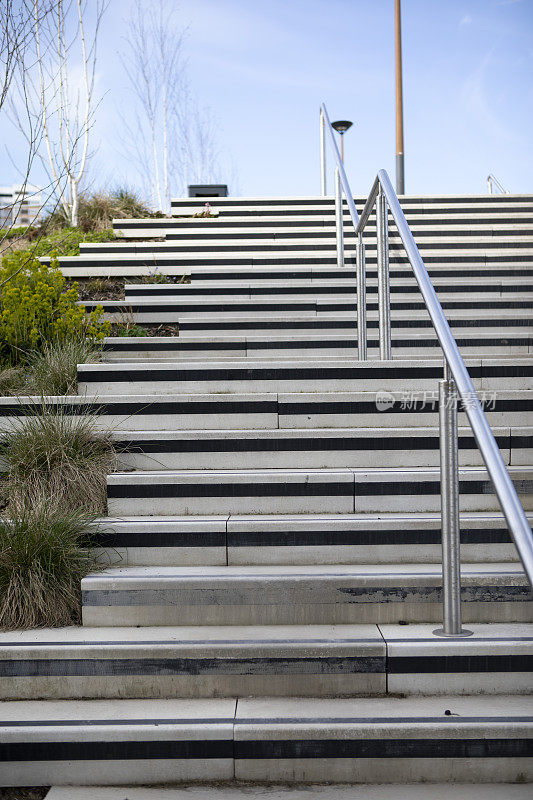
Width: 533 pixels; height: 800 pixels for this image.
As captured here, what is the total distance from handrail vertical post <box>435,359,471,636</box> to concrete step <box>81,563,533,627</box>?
0.18 m

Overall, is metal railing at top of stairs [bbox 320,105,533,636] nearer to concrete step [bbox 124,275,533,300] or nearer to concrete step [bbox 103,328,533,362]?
concrete step [bbox 103,328,533,362]

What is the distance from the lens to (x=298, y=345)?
14.2ft

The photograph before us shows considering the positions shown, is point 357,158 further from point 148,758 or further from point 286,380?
point 148,758

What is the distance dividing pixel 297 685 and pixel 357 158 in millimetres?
13607

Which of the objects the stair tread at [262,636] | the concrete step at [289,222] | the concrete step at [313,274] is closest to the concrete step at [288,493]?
the stair tread at [262,636]

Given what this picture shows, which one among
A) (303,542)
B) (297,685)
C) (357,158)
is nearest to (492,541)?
(303,542)

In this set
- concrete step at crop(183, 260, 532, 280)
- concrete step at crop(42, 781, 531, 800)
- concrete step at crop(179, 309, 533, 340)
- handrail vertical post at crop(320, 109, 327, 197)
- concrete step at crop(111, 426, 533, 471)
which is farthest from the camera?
handrail vertical post at crop(320, 109, 327, 197)

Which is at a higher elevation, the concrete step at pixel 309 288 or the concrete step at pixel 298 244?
the concrete step at pixel 298 244

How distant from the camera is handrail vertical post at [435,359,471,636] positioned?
2.18 m

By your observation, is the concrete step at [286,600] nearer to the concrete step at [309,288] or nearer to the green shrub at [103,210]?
the concrete step at [309,288]

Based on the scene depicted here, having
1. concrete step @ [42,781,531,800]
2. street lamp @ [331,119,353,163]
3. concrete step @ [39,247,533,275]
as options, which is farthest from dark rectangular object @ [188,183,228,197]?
concrete step @ [42,781,531,800]

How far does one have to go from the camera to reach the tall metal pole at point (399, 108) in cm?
994

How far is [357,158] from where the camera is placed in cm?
1427

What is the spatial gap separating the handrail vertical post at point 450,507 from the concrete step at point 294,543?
42cm
